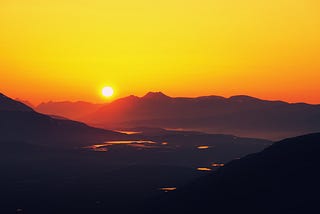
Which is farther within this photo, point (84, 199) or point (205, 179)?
point (84, 199)

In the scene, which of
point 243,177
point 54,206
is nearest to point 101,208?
point 54,206

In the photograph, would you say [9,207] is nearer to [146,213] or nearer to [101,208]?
[101,208]

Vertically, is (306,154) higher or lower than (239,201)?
higher

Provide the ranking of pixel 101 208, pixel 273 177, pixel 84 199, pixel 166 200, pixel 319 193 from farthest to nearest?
pixel 84 199 → pixel 101 208 → pixel 166 200 → pixel 273 177 → pixel 319 193

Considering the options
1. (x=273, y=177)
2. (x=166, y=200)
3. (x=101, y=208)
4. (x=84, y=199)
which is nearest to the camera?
(x=273, y=177)

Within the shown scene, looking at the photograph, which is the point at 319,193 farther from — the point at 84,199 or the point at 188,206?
the point at 84,199

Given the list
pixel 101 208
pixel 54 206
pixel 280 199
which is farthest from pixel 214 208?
pixel 54 206
